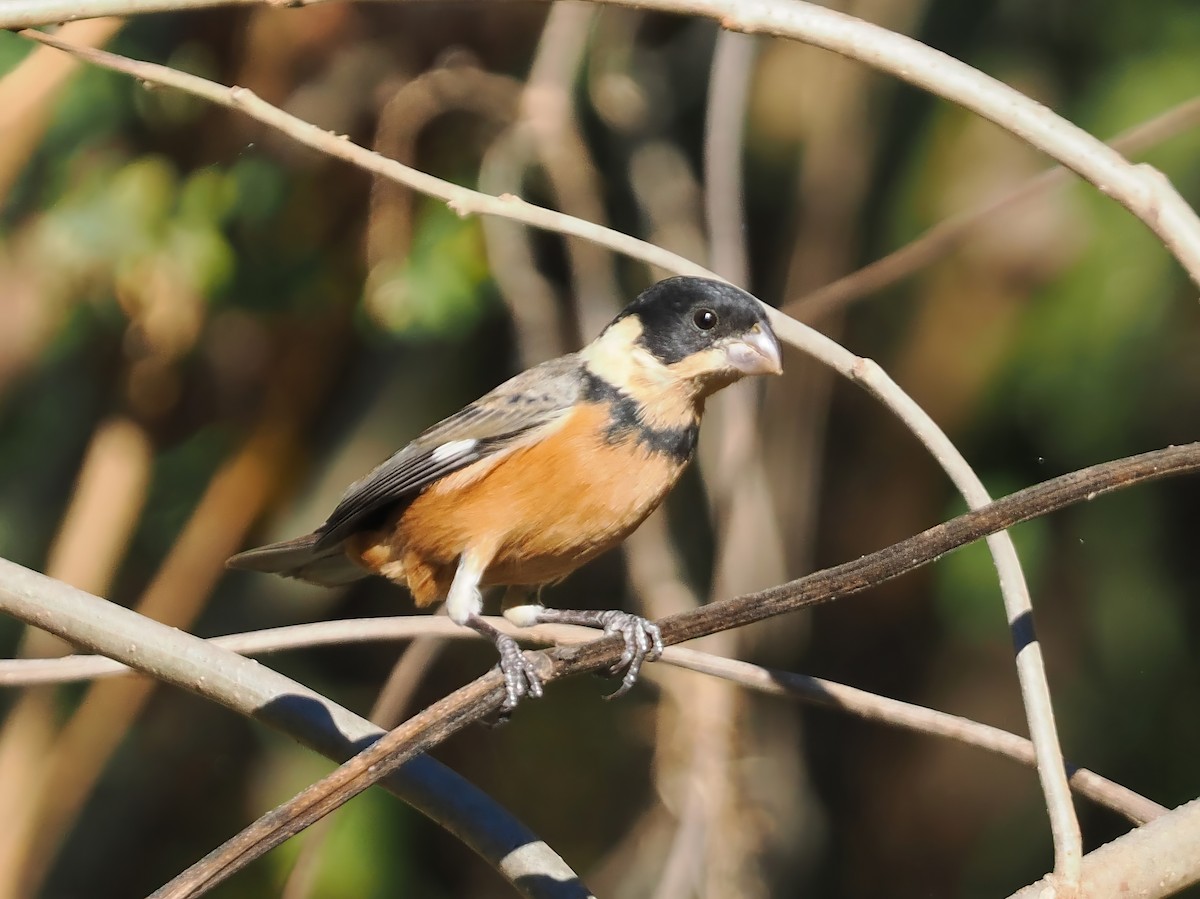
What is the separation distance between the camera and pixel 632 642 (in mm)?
2658

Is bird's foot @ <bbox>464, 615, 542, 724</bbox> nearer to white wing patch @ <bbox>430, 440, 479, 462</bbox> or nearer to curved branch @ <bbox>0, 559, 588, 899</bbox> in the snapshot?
curved branch @ <bbox>0, 559, 588, 899</bbox>

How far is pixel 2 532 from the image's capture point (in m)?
5.34

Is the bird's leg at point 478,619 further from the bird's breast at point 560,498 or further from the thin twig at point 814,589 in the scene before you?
the thin twig at point 814,589

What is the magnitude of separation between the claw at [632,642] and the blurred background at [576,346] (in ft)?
4.24

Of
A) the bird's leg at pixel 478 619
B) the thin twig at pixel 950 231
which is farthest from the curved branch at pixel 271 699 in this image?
the thin twig at pixel 950 231

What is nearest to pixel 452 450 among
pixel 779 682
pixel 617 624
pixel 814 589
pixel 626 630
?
pixel 617 624

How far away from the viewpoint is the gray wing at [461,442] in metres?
3.50

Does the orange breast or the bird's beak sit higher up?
the bird's beak

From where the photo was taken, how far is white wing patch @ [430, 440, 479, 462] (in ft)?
11.5

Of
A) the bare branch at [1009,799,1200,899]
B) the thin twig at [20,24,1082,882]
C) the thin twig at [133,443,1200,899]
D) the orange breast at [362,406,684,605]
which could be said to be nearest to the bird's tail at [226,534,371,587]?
the orange breast at [362,406,684,605]

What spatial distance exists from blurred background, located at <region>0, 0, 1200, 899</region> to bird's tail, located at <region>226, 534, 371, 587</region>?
89 centimetres

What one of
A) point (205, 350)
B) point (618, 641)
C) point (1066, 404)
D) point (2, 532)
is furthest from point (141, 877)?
point (618, 641)

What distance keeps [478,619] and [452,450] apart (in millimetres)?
495

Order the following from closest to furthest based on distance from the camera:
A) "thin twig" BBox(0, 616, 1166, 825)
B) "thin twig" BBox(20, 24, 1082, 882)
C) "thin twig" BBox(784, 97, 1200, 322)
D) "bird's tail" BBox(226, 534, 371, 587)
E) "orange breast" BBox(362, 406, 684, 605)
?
"thin twig" BBox(20, 24, 1082, 882) → "thin twig" BBox(0, 616, 1166, 825) → "thin twig" BBox(784, 97, 1200, 322) → "orange breast" BBox(362, 406, 684, 605) → "bird's tail" BBox(226, 534, 371, 587)
